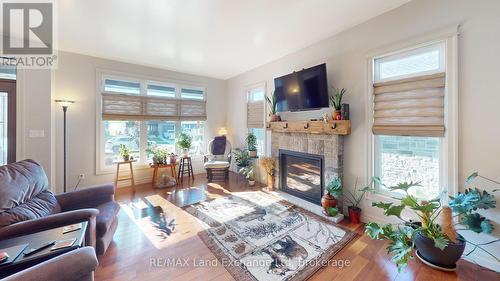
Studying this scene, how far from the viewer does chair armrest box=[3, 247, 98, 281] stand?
3.22 feet

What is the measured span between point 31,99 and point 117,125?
132cm

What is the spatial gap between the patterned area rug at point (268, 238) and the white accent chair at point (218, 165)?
1360mm

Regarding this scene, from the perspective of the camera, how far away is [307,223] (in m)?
2.62

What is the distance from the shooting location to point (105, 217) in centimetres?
196

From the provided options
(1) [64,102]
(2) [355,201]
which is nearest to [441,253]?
(2) [355,201]

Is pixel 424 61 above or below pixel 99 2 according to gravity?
below

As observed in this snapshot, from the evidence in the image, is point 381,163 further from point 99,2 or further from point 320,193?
point 99,2

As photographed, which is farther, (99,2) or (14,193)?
(99,2)

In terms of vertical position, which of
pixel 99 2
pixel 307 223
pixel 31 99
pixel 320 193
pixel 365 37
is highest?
pixel 99 2

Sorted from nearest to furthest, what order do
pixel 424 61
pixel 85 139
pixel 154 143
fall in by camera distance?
pixel 424 61 < pixel 85 139 < pixel 154 143

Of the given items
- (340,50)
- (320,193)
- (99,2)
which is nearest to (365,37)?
(340,50)

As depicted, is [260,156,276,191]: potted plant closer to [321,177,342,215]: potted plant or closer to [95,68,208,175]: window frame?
[321,177,342,215]: potted plant

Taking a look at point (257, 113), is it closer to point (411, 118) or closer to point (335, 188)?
point (335, 188)

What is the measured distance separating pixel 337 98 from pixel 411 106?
847 mm
